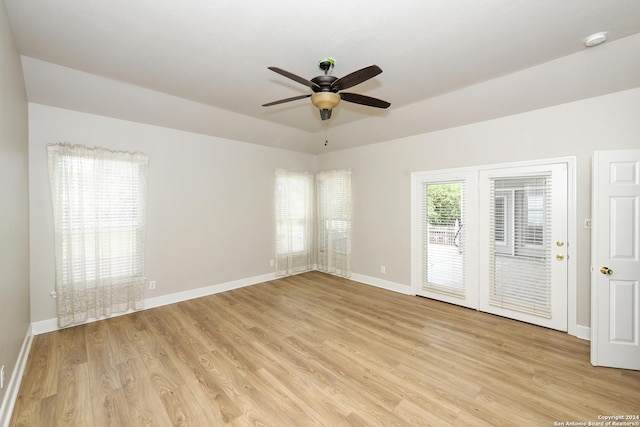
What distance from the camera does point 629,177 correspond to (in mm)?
2486

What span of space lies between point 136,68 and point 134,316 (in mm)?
3241

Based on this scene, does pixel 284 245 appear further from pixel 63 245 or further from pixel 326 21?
pixel 326 21

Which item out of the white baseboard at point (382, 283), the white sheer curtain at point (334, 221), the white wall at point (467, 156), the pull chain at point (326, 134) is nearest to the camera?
the white wall at point (467, 156)

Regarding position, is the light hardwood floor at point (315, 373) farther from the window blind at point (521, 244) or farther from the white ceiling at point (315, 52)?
the white ceiling at point (315, 52)

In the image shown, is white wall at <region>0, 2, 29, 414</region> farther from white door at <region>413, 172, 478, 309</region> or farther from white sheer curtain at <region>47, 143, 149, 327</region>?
white door at <region>413, 172, 478, 309</region>

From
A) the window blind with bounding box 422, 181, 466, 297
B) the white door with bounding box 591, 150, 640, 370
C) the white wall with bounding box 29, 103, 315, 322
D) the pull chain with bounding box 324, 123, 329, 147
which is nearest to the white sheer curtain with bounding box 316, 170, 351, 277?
the pull chain with bounding box 324, 123, 329, 147

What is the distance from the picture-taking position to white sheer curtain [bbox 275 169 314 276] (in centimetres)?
566

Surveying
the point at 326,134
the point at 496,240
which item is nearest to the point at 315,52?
the point at 326,134

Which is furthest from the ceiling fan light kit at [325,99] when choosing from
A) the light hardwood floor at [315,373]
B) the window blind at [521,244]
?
the window blind at [521,244]

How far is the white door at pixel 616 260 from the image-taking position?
247 centimetres

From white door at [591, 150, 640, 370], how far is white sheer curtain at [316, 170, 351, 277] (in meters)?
3.70

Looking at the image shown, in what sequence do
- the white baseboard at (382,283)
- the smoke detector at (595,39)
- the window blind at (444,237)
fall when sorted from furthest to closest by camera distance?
the white baseboard at (382,283) < the window blind at (444,237) < the smoke detector at (595,39)

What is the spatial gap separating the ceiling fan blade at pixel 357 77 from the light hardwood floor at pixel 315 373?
8.56 feet

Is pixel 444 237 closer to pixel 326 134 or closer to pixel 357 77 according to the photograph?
pixel 326 134
